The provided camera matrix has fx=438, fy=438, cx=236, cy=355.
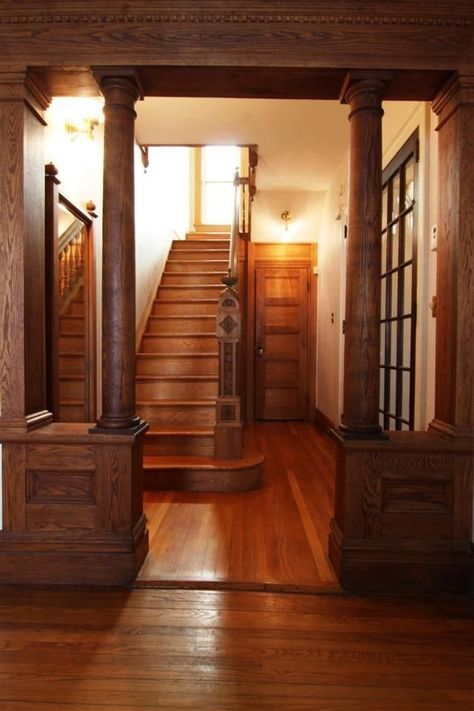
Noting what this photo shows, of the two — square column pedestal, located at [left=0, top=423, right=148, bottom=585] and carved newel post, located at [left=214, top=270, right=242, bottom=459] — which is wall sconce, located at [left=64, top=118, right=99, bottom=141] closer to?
carved newel post, located at [left=214, top=270, right=242, bottom=459]

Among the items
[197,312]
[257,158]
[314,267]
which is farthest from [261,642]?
[314,267]

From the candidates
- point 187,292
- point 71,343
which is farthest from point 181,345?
point 71,343

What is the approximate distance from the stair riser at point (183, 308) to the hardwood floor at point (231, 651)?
317 centimetres

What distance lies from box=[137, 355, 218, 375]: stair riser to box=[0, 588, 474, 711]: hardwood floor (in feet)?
7.66

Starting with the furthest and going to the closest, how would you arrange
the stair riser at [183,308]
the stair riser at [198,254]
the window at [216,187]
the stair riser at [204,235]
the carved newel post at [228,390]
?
the window at [216,187]
the stair riser at [204,235]
the stair riser at [198,254]
the stair riser at [183,308]
the carved newel post at [228,390]

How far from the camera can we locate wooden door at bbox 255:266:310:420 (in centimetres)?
565

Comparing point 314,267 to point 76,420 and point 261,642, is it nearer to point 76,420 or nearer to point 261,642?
point 76,420

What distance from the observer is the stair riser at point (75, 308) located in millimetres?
3525

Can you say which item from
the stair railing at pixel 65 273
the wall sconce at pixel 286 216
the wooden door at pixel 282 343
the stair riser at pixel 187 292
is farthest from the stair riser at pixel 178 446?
the wall sconce at pixel 286 216

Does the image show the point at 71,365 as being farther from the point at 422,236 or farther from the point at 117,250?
the point at 422,236

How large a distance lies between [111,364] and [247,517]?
1296mm

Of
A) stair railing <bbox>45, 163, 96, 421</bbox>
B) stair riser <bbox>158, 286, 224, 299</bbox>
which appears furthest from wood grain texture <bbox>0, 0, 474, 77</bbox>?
stair riser <bbox>158, 286, 224, 299</bbox>

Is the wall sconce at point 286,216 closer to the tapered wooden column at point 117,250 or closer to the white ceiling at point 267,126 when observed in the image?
the white ceiling at point 267,126

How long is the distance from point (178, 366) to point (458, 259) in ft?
8.85
